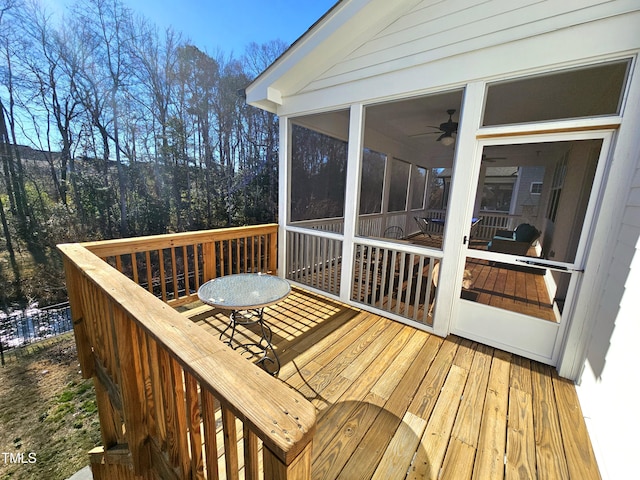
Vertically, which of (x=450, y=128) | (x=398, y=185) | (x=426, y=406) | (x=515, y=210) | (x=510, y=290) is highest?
(x=450, y=128)

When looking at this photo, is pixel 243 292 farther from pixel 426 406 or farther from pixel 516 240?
pixel 516 240

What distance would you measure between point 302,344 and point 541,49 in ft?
10.3

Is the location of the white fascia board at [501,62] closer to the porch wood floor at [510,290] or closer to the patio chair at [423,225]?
the porch wood floor at [510,290]

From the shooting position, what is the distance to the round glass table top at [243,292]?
193 centimetres

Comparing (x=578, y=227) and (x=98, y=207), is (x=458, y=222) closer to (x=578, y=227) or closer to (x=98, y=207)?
(x=578, y=227)

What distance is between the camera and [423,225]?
667cm

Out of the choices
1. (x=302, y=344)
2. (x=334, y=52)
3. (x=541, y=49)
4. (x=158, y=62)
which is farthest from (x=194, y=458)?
(x=158, y=62)

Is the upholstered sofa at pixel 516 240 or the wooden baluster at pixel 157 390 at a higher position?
the upholstered sofa at pixel 516 240

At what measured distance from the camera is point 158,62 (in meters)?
9.70

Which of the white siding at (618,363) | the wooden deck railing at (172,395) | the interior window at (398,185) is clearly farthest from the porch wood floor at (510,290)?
the interior window at (398,185)

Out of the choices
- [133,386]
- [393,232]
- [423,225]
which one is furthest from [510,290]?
[423,225]

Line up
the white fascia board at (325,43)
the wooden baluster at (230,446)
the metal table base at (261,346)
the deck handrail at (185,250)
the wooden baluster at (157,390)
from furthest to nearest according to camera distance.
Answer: the white fascia board at (325,43), the deck handrail at (185,250), the metal table base at (261,346), the wooden baluster at (157,390), the wooden baluster at (230,446)

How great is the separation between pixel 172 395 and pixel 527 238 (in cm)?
282

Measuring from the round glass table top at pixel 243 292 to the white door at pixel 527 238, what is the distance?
1806mm
